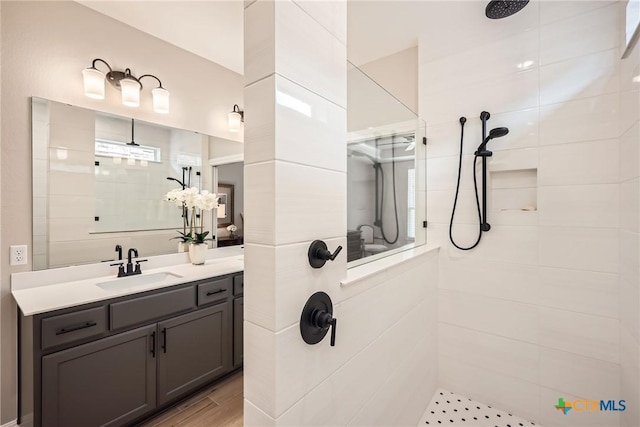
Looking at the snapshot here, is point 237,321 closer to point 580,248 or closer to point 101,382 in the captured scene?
point 101,382

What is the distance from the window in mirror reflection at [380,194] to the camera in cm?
138

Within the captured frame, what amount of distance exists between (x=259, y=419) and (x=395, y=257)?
1058 mm

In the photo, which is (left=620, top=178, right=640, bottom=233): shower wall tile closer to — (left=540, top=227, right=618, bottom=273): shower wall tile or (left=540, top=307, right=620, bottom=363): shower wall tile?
(left=540, top=227, right=618, bottom=273): shower wall tile

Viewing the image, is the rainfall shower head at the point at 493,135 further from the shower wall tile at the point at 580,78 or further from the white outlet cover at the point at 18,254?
the white outlet cover at the point at 18,254

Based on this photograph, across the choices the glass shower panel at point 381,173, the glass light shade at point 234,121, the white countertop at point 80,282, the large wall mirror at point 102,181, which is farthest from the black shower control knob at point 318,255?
the glass light shade at point 234,121

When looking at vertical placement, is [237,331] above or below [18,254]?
below

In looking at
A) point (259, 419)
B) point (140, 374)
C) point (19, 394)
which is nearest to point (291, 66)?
point (259, 419)

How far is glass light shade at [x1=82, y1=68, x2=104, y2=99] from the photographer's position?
6.24ft

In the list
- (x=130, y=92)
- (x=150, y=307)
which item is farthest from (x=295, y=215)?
(x=130, y=92)

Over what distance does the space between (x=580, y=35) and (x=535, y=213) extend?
41.8 inches

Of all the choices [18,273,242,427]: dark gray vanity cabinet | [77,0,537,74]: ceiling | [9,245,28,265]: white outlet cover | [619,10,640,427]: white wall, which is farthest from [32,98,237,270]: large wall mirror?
[619,10,640,427]: white wall

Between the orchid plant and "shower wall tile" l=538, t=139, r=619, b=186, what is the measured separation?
2601 millimetres

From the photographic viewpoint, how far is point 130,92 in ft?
6.93

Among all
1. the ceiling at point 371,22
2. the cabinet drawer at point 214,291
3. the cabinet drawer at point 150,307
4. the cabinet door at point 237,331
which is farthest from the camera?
the cabinet door at point 237,331
